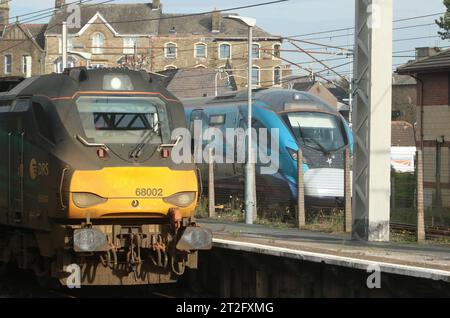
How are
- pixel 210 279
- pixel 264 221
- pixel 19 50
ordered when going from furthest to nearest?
pixel 19 50 → pixel 264 221 → pixel 210 279

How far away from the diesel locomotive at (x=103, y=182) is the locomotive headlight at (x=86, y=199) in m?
0.01

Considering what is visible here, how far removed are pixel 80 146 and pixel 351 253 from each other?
4.03 meters

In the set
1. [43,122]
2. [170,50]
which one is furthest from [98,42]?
[43,122]

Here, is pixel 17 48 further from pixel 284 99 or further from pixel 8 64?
pixel 284 99

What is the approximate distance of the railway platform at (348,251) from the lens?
35.8 feet

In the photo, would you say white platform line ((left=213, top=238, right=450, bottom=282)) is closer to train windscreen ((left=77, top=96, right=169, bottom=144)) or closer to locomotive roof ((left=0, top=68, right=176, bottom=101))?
train windscreen ((left=77, top=96, right=169, bottom=144))

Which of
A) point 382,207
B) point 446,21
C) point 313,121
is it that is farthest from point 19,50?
point 382,207

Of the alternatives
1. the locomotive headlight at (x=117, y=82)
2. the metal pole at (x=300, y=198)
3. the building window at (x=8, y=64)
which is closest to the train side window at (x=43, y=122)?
the locomotive headlight at (x=117, y=82)

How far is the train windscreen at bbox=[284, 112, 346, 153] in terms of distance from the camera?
24587 mm

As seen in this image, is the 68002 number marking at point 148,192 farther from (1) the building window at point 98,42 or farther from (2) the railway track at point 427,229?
(1) the building window at point 98,42

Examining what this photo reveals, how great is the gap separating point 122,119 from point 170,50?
285 feet

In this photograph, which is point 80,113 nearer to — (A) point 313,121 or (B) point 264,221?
(B) point 264,221

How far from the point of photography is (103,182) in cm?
1269
